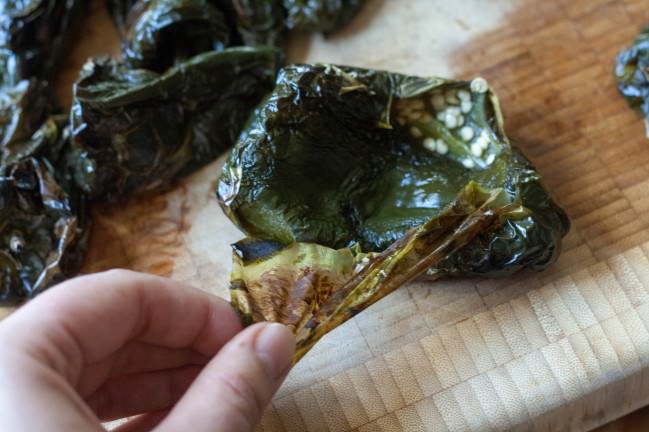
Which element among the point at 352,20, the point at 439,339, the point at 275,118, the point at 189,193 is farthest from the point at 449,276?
the point at 352,20

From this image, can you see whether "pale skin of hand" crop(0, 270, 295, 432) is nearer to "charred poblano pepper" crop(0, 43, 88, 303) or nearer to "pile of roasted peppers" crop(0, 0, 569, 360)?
"pile of roasted peppers" crop(0, 0, 569, 360)

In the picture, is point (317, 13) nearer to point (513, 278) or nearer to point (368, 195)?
point (368, 195)

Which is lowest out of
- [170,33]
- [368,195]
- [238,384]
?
[368,195]

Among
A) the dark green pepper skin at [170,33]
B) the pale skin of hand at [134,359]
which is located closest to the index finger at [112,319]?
the pale skin of hand at [134,359]

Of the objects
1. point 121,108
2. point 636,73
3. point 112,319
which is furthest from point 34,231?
point 636,73

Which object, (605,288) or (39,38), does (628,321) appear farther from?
(39,38)

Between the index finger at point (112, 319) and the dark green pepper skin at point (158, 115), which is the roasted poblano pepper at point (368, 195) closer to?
the index finger at point (112, 319)
